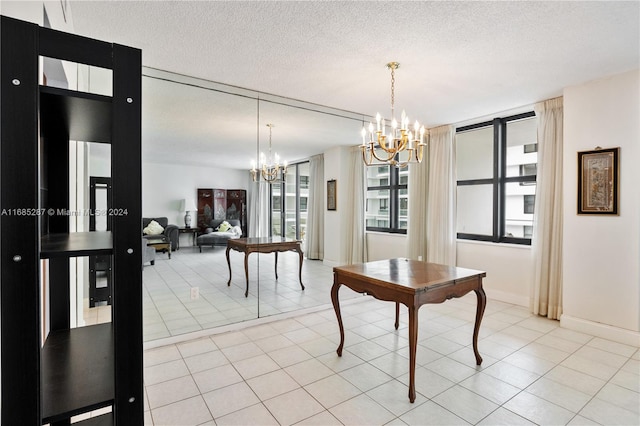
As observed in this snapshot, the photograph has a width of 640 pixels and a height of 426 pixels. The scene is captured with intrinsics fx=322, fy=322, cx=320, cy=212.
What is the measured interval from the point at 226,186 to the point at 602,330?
4120mm

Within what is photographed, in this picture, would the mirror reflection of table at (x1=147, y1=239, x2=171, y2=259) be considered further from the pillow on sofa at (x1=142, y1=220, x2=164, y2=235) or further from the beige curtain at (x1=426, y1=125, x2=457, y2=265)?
the beige curtain at (x1=426, y1=125, x2=457, y2=265)

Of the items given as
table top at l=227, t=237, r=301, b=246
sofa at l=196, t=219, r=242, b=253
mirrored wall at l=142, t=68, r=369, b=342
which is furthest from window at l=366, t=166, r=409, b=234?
sofa at l=196, t=219, r=242, b=253

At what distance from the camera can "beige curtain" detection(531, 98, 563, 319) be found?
3633 millimetres

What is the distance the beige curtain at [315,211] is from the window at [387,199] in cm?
74

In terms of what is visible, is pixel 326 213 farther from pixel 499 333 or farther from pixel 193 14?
pixel 193 14

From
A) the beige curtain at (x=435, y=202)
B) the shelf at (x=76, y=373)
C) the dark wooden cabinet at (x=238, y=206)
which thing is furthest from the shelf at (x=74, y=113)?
the beige curtain at (x=435, y=202)

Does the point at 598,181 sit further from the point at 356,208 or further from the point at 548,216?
the point at 356,208

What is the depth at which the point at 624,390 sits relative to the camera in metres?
2.25

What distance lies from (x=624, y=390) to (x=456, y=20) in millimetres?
2825

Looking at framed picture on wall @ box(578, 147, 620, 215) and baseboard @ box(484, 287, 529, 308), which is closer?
framed picture on wall @ box(578, 147, 620, 215)

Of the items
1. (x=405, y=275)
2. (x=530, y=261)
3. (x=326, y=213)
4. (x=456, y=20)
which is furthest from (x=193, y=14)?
(x=530, y=261)

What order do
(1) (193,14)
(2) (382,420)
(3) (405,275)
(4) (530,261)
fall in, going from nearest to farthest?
(2) (382,420), (1) (193,14), (3) (405,275), (4) (530,261)

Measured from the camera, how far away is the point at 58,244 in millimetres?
863

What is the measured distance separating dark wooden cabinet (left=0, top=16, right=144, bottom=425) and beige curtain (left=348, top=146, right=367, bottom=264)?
12.2 feet
